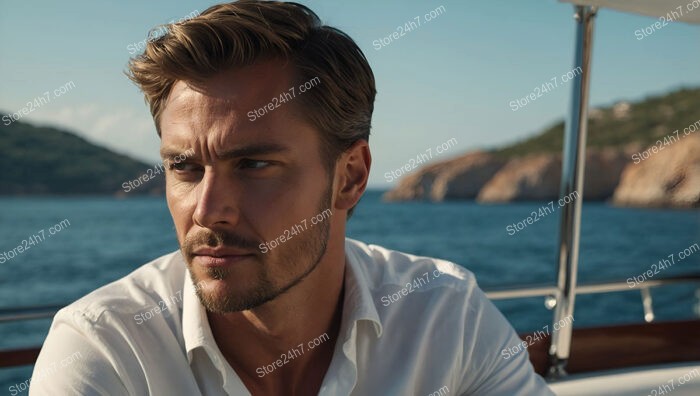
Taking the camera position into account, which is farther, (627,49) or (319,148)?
(627,49)

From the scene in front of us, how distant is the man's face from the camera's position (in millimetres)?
1292

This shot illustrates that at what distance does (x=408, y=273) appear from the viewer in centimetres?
167

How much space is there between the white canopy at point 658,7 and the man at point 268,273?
2.13 feet

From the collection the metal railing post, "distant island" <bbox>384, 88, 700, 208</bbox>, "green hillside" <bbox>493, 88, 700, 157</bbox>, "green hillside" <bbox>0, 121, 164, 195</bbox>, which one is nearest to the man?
the metal railing post

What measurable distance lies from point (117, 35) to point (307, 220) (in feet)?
176

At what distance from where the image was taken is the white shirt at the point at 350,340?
4.08ft

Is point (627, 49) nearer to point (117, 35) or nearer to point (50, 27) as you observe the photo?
point (117, 35)

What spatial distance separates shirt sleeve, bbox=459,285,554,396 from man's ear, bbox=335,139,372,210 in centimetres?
35

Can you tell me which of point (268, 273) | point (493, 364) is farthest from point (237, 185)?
point (493, 364)

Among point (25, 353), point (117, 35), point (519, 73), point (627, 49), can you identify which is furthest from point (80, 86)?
point (25, 353)

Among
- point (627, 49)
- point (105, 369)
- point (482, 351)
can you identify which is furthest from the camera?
point (627, 49)

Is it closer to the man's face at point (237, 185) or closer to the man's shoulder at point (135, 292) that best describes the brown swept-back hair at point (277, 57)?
the man's face at point (237, 185)

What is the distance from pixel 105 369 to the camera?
4.02 feet

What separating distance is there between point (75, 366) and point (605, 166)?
160 ft
